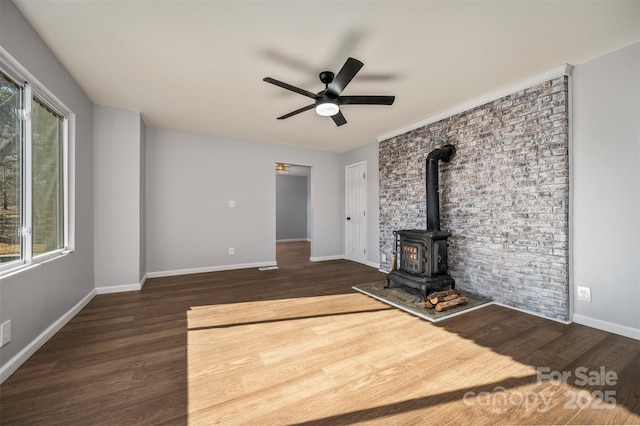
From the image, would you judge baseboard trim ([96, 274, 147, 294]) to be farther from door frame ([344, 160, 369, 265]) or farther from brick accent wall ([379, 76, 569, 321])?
brick accent wall ([379, 76, 569, 321])

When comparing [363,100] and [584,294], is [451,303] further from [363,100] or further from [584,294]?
[363,100]

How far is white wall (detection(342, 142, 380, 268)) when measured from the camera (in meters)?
5.17

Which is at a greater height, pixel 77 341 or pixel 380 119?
pixel 380 119

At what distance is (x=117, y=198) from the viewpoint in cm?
359

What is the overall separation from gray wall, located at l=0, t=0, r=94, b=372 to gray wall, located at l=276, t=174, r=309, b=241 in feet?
21.2

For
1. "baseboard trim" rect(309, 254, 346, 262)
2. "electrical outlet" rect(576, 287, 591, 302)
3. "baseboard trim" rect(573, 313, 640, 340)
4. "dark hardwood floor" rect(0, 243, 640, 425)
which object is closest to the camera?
"dark hardwood floor" rect(0, 243, 640, 425)

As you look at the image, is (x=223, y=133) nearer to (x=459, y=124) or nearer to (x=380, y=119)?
(x=380, y=119)

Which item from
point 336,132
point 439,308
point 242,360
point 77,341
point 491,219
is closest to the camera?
point 242,360

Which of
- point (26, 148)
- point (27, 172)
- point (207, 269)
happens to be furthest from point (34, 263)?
point (207, 269)

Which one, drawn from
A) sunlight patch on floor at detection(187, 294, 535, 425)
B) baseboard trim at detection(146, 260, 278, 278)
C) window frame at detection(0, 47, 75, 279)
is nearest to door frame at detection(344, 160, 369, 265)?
baseboard trim at detection(146, 260, 278, 278)

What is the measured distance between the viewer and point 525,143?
9.51 ft

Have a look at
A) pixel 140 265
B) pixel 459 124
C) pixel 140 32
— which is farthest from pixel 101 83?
pixel 459 124

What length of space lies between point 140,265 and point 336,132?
12.2 ft

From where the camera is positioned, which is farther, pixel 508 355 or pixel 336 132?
pixel 336 132
